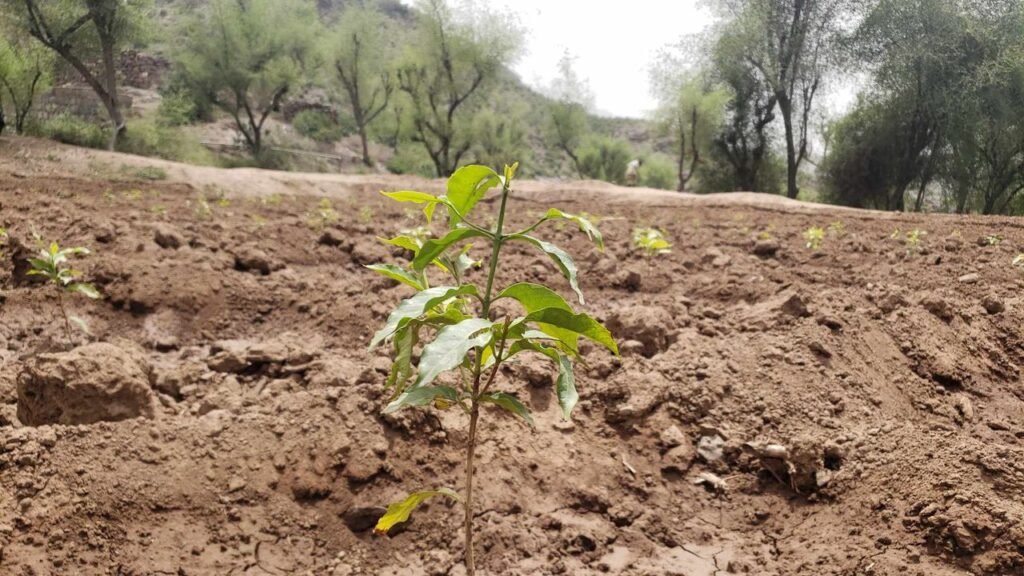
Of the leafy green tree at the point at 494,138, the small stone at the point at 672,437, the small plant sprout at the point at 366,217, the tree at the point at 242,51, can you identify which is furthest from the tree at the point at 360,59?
the small stone at the point at 672,437

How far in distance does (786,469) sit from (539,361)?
3.41ft

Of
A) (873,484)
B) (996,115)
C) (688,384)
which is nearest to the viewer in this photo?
(873,484)

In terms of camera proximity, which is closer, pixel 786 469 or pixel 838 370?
pixel 786 469

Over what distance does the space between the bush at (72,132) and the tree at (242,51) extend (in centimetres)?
518

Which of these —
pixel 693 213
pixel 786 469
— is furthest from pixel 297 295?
pixel 693 213

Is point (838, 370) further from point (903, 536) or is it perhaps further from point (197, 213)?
point (197, 213)

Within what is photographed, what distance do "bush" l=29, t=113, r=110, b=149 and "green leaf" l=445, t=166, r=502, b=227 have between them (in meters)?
17.7

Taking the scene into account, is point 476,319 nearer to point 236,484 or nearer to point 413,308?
point 413,308

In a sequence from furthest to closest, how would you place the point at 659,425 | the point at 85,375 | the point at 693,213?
the point at 693,213 → the point at 659,425 → the point at 85,375

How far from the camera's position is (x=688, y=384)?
8.84 feet

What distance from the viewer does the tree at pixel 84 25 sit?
1523cm

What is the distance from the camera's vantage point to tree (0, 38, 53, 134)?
50.2 feet

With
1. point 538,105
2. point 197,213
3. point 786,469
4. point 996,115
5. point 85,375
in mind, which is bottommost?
point 786,469

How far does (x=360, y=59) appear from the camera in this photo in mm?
25109
